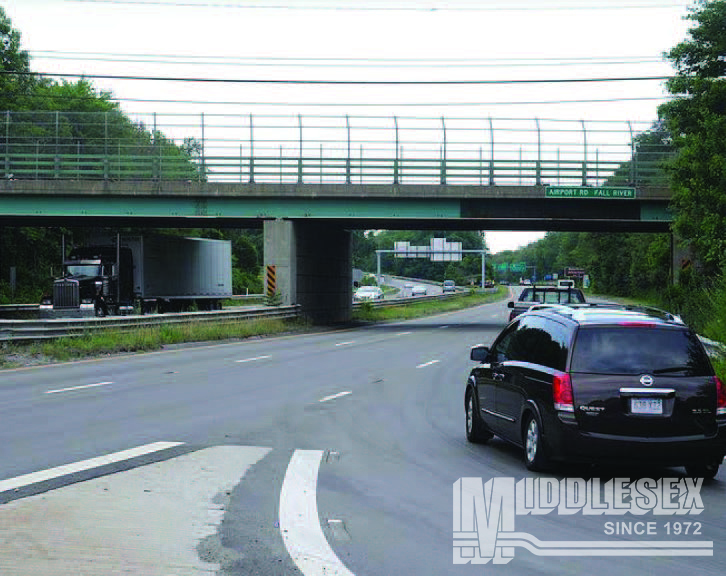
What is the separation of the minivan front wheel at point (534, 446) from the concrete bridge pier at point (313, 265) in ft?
105

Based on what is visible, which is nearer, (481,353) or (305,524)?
(305,524)

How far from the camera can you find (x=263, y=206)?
41812 millimetres

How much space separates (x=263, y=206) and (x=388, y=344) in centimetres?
1330

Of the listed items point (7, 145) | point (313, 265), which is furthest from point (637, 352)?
point (7, 145)

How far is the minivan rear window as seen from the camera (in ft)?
28.9

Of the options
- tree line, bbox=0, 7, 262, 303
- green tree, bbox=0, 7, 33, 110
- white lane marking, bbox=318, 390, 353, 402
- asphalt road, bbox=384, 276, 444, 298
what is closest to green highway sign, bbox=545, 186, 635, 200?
tree line, bbox=0, 7, 262, 303

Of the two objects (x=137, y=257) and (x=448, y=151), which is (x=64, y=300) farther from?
(x=448, y=151)

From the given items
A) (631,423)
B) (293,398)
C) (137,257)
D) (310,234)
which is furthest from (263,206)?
(631,423)

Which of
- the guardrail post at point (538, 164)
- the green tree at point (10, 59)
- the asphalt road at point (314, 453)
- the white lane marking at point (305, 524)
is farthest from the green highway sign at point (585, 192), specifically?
the green tree at point (10, 59)

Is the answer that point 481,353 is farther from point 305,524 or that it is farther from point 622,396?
point 305,524

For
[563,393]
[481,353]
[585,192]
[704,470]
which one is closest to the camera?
[563,393]

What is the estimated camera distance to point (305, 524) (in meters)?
6.95

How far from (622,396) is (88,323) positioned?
19668 mm

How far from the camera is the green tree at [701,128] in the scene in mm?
31828
